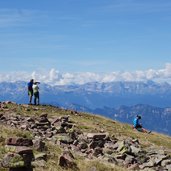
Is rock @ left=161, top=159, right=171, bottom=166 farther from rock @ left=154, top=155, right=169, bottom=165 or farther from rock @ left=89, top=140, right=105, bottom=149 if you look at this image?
rock @ left=89, top=140, right=105, bottom=149

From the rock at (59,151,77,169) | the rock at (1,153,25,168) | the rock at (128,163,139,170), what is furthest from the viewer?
the rock at (128,163,139,170)

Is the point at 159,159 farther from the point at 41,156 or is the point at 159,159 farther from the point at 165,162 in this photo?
the point at 41,156

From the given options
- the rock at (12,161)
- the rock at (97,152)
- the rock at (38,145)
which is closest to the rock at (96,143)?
the rock at (97,152)

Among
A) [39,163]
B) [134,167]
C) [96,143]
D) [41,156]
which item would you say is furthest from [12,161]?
[96,143]

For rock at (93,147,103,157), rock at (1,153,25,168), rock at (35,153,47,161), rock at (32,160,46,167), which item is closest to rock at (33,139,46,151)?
rock at (35,153,47,161)

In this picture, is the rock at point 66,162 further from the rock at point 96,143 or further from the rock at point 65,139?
the rock at point 96,143

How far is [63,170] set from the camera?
2027 centimetres

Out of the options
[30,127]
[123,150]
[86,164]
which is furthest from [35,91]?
[86,164]

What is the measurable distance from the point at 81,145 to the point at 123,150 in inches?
142

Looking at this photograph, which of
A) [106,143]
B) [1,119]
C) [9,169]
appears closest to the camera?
[9,169]

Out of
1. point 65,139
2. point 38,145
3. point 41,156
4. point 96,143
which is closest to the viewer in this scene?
point 41,156

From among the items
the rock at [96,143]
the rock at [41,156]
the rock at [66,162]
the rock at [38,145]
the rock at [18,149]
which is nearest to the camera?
the rock at [18,149]

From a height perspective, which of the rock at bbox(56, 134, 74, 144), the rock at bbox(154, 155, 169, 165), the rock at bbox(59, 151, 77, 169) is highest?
the rock at bbox(59, 151, 77, 169)

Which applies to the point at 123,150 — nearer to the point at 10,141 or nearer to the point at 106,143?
the point at 106,143
